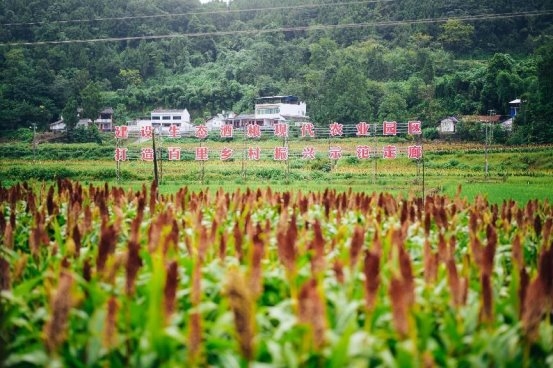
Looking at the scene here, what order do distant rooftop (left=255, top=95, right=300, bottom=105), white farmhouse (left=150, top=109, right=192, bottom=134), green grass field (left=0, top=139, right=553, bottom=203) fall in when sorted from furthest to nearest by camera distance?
1. white farmhouse (left=150, top=109, right=192, bottom=134)
2. distant rooftop (left=255, top=95, right=300, bottom=105)
3. green grass field (left=0, top=139, right=553, bottom=203)

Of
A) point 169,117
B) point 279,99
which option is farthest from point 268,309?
point 169,117

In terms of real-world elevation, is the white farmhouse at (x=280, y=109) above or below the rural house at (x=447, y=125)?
above

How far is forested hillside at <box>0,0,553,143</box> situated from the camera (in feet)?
128

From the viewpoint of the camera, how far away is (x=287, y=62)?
50656mm

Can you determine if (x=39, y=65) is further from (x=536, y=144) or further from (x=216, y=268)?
(x=216, y=268)

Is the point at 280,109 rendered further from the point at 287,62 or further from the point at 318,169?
the point at 318,169

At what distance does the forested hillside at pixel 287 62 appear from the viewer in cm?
3906

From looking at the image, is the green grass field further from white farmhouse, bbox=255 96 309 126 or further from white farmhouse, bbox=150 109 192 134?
white farmhouse, bbox=150 109 192 134

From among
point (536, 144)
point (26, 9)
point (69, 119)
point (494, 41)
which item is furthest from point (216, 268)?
point (494, 41)

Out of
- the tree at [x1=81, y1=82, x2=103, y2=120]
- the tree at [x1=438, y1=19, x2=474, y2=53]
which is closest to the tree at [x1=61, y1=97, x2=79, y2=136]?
the tree at [x1=81, y1=82, x2=103, y2=120]

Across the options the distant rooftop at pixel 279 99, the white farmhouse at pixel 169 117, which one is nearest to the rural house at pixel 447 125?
the distant rooftop at pixel 279 99

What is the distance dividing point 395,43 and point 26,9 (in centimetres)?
3440

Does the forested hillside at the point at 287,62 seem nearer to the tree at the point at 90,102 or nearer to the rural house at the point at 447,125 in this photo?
the tree at the point at 90,102

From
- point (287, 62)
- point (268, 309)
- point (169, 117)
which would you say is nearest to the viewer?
point (268, 309)
